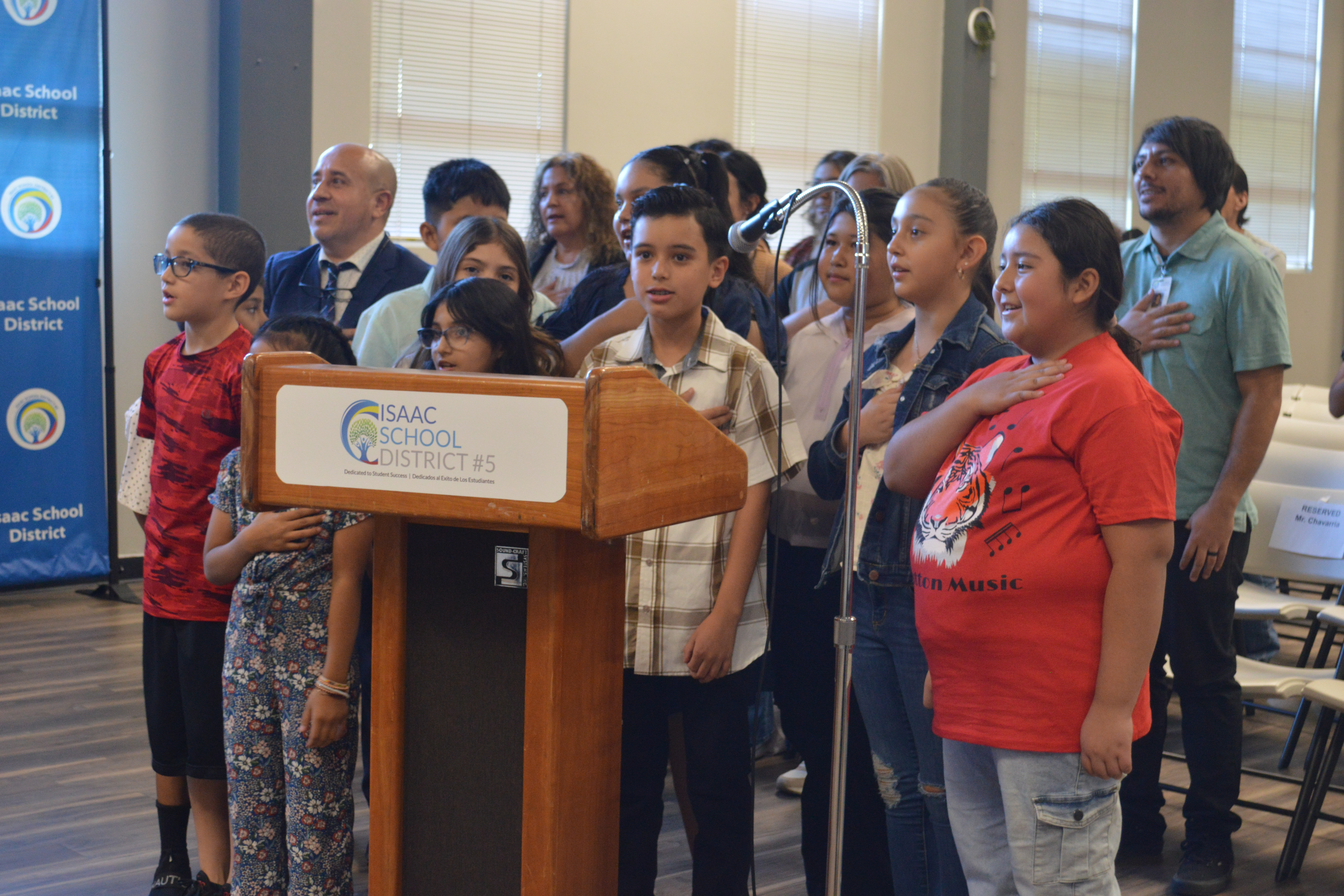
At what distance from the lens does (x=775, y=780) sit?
3283 mm

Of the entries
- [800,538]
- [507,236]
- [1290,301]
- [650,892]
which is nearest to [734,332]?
[800,538]

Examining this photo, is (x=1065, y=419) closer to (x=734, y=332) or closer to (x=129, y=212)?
(x=734, y=332)

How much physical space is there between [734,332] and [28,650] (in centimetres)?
331

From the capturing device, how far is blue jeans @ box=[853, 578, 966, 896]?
184 cm

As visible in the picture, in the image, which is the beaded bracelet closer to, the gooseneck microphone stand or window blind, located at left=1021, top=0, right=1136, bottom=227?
the gooseneck microphone stand

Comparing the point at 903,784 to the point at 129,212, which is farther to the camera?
the point at 129,212


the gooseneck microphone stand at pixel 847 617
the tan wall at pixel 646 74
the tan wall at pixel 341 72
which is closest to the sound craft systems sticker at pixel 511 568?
the gooseneck microphone stand at pixel 847 617

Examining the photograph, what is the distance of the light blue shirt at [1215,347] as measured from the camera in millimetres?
2562

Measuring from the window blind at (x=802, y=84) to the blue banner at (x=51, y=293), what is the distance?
3.37 metres

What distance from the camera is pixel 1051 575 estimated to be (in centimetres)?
155

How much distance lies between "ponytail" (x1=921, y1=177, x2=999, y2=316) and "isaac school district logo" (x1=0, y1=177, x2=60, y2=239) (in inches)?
172

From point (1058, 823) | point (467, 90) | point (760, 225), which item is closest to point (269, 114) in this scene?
point (467, 90)

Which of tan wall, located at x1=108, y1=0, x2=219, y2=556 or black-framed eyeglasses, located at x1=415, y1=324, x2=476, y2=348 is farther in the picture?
tan wall, located at x1=108, y1=0, x2=219, y2=556

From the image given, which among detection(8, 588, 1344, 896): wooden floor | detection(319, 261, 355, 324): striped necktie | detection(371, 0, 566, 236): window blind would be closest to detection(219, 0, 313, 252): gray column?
detection(371, 0, 566, 236): window blind
